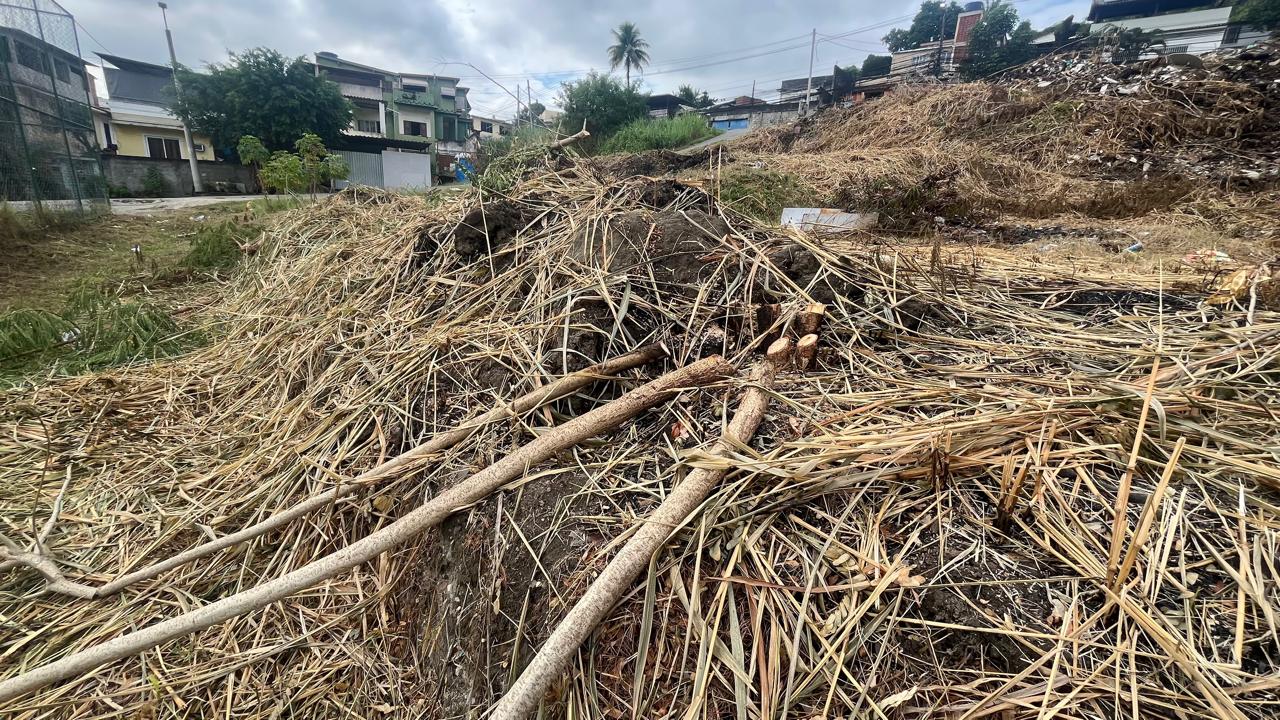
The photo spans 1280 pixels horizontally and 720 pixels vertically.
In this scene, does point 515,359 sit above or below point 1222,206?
below

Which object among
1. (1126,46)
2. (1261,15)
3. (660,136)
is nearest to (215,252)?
(660,136)

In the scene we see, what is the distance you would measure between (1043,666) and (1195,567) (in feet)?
1.18

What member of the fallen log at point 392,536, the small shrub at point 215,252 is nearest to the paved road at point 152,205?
the small shrub at point 215,252

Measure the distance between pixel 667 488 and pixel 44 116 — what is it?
12.3m

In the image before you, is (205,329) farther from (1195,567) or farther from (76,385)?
Answer: (1195,567)

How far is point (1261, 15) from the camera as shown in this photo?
2177 centimetres

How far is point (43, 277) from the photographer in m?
5.21

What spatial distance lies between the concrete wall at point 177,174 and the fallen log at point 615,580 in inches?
1018

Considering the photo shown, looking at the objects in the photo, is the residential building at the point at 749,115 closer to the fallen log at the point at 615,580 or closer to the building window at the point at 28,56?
the building window at the point at 28,56

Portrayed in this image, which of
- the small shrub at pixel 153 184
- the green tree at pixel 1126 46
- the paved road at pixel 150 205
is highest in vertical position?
the green tree at pixel 1126 46

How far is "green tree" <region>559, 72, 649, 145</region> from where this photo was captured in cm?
2312

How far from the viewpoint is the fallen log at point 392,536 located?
1077 millimetres

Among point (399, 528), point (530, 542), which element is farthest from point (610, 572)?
point (399, 528)

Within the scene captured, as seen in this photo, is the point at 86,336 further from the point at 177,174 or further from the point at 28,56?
the point at 177,174
